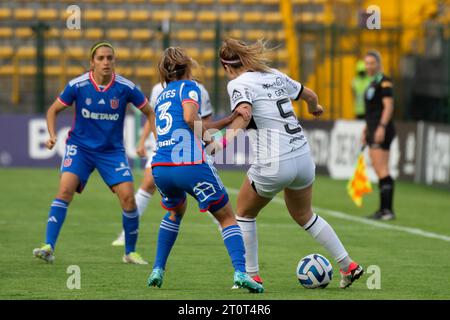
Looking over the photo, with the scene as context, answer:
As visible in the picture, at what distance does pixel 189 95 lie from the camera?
318 inches

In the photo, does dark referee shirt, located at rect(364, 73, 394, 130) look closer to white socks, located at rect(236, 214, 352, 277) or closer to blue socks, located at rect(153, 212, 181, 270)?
white socks, located at rect(236, 214, 352, 277)

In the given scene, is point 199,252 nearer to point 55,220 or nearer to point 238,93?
point 55,220

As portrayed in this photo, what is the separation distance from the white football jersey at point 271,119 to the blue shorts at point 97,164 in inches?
85.7

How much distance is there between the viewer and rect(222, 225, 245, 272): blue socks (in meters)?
7.99

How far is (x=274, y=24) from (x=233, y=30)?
1.77 metres

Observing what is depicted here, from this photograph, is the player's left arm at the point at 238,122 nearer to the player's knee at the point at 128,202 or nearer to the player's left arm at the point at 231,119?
the player's left arm at the point at 231,119

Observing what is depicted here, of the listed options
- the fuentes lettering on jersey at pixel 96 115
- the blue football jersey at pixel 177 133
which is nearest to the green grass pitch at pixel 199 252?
the blue football jersey at pixel 177 133

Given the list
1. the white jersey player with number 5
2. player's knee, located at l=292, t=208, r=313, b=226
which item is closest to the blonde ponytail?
the white jersey player with number 5

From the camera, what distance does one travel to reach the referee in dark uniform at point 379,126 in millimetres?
14414

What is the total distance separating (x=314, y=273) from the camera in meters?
8.50

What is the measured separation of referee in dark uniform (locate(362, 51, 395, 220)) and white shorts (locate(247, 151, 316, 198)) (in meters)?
6.13

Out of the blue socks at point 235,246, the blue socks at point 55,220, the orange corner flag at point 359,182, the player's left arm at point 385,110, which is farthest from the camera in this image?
the orange corner flag at point 359,182

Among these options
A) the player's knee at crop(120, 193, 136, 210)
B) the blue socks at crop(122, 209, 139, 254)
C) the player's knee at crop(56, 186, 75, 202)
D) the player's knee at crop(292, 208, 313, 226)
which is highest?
the player's knee at crop(292, 208, 313, 226)

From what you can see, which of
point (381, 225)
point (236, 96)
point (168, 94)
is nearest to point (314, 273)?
point (236, 96)
